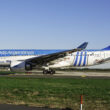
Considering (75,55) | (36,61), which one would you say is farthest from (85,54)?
(36,61)

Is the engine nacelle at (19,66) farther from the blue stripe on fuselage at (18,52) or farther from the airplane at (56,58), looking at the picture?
the blue stripe on fuselage at (18,52)

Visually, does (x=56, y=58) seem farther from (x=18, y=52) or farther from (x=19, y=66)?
(x=18, y=52)

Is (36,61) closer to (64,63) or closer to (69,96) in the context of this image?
(64,63)

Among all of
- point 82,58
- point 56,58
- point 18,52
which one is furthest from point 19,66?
point 82,58

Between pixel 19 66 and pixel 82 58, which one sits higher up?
pixel 82 58

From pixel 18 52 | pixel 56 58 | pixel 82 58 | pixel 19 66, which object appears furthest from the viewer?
pixel 82 58

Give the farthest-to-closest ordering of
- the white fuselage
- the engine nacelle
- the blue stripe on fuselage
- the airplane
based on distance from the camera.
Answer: the white fuselage < the blue stripe on fuselage < the airplane < the engine nacelle

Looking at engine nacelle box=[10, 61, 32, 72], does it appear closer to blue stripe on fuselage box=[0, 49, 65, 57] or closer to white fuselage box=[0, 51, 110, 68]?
white fuselage box=[0, 51, 110, 68]

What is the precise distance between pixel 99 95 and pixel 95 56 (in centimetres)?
2230

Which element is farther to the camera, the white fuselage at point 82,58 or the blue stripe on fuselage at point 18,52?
the white fuselage at point 82,58

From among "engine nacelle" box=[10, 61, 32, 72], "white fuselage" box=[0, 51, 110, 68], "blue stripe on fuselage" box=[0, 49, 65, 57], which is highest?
"blue stripe on fuselage" box=[0, 49, 65, 57]

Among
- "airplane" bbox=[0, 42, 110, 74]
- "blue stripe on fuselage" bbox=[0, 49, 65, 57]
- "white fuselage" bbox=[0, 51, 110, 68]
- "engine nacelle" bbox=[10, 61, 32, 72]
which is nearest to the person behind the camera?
"engine nacelle" bbox=[10, 61, 32, 72]

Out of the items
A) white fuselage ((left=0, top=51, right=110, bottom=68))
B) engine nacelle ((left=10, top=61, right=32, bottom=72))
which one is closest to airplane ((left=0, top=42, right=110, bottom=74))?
white fuselage ((left=0, top=51, right=110, bottom=68))

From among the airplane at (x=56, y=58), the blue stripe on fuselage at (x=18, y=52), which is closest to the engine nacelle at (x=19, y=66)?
the airplane at (x=56, y=58)
